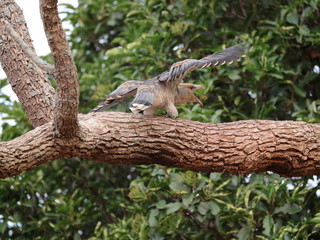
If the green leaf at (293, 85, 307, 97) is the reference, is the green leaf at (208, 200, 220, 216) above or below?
below

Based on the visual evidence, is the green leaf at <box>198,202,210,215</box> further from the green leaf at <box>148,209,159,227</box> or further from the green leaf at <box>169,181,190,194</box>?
the green leaf at <box>148,209,159,227</box>

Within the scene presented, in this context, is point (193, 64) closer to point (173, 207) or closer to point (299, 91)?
point (173, 207)

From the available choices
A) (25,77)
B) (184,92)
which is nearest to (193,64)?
(184,92)

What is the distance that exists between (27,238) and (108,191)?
718 mm

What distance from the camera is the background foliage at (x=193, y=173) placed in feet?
12.7

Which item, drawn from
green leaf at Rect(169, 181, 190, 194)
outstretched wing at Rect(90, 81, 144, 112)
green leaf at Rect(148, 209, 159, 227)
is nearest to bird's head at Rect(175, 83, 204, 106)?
outstretched wing at Rect(90, 81, 144, 112)

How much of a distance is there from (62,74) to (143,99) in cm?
54

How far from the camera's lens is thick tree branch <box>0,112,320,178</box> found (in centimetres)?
271

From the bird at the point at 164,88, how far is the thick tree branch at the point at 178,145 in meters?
0.11

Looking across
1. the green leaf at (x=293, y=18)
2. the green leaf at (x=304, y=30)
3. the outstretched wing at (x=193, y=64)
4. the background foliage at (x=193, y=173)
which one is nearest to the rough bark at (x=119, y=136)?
the outstretched wing at (x=193, y=64)

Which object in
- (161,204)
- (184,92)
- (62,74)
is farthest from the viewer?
(161,204)

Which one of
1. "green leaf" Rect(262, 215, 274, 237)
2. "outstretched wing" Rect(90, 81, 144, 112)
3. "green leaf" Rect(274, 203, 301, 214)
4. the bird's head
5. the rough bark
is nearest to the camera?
the rough bark

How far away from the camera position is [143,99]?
2.93 metres

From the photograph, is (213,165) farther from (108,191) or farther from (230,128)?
(108,191)
